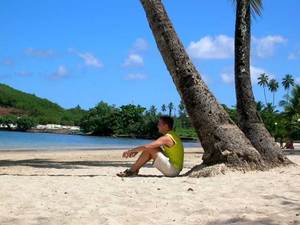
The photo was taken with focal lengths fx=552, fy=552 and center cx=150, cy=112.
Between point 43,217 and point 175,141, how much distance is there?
3556mm

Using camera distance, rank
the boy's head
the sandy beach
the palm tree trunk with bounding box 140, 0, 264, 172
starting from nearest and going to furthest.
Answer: the sandy beach < the palm tree trunk with bounding box 140, 0, 264, 172 < the boy's head

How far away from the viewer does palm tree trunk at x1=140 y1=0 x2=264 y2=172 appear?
8.94 metres

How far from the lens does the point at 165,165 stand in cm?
876

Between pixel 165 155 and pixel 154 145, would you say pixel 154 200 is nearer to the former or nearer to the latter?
pixel 154 145

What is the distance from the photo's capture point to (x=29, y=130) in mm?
144500

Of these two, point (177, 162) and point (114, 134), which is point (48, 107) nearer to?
point (114, 134)

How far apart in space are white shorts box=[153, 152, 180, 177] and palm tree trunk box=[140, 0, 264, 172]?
64 cm

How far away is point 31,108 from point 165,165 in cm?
17063

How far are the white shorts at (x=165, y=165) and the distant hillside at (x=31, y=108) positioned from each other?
501 ft

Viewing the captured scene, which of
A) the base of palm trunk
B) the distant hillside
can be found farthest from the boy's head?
the distant hillside

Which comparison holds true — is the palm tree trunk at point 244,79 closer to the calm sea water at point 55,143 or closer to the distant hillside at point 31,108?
the calm sea water at point 55,143

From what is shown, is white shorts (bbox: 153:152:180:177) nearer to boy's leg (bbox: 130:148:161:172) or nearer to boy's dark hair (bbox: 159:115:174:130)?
boy's leg (bbox: 130:148:161:172)

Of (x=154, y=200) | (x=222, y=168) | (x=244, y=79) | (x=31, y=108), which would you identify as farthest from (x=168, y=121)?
(x=31, y=108)

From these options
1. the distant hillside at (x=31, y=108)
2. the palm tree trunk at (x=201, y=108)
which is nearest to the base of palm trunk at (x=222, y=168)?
the palm tree trunk at (x=201, y=108)
